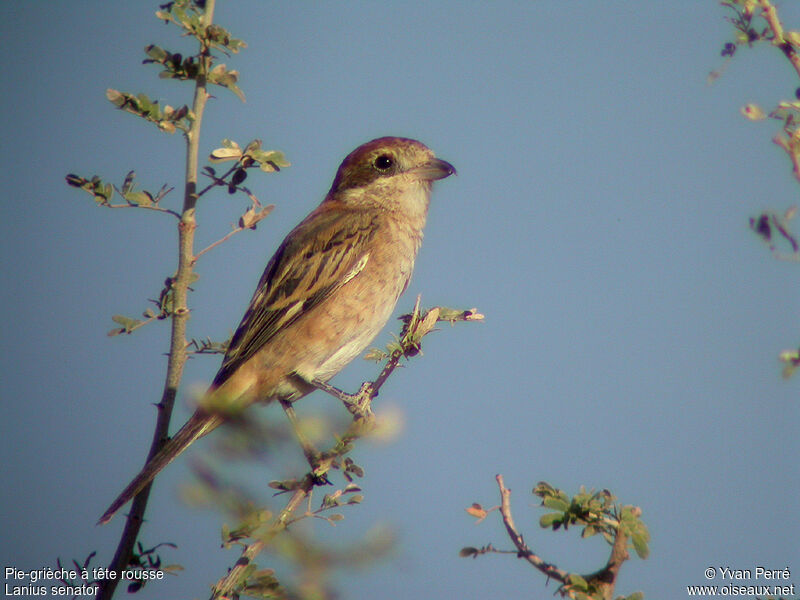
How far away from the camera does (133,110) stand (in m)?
2.76

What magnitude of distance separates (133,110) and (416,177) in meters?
2.32

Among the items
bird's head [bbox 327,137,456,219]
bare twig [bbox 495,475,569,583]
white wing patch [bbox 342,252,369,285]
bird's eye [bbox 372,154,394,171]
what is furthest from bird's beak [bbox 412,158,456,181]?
bare twig [bbox 495,475,569,583]

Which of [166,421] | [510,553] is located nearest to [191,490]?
[166,421]

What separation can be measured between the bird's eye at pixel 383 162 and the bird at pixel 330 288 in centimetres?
2

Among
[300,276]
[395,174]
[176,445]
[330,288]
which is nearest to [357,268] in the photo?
[330,288]

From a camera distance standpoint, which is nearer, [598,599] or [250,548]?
[598,599]

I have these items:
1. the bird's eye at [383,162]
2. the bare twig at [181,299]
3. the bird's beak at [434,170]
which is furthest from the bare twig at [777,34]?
the bird's eye at [383,162]

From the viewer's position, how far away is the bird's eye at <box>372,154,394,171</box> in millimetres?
4910

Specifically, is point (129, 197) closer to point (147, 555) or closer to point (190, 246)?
point (190, 246)

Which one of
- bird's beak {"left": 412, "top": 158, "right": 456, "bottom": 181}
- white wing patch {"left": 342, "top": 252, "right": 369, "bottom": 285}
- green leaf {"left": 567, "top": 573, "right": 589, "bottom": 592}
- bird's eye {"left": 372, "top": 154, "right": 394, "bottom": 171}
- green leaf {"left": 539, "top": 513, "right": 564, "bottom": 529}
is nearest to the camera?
green leaf {"left": 567, "top": 573, "right": 589, "bottom": 592}

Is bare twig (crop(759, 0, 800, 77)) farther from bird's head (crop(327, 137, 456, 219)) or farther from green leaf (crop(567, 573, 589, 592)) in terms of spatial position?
bird's head (crop(327, 137, 456, 219))

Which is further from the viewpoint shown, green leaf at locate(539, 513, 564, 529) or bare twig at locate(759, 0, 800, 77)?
bare twig at locate(759, 0, 800, 77)

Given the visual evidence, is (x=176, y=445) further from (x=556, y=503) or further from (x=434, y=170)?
(x=434, y=170)

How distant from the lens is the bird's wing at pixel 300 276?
4.11 metres
